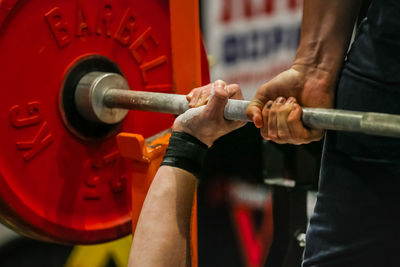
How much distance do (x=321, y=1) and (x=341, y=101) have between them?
0.63 feet

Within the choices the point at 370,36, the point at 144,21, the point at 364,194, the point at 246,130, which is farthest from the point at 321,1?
the point at 246,130

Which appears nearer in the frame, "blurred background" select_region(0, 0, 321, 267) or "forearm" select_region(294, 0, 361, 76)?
"forearm" select_region(294, 0, 361, 76)

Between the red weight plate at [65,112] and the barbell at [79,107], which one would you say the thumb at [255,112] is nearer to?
the barbell at [79,107]

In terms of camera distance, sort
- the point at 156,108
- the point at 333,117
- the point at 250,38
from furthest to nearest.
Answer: the point at 250,38 < the point at 156,108 < the point at 333,117

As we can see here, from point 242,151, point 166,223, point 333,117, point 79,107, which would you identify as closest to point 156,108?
point 79,107

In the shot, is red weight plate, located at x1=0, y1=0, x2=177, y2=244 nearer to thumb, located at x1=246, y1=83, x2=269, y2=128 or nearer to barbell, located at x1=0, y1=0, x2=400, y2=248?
barbell, located at x1=0, y1=0, x2=400, y2=248

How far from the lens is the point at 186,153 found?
38.3 inches

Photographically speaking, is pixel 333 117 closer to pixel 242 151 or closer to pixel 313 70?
pixel 313 70

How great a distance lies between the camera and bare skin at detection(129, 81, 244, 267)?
2.99 feet

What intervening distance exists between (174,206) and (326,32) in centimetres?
44

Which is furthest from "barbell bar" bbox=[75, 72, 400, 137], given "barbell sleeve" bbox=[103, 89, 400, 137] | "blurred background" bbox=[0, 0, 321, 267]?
"blurred background" bbox=[0, 0, 321, 267]

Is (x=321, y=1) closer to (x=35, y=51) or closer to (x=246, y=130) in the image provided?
(x=35, y=51)

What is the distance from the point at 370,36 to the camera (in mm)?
860

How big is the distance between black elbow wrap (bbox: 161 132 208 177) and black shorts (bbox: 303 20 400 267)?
0.83ft
